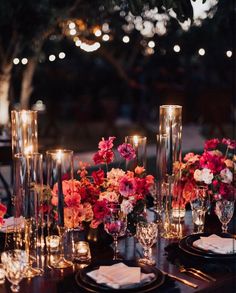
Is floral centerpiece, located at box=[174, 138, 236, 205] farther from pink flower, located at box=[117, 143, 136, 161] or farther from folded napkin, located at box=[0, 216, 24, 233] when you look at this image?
folded napkin, located at box=[0, 216, 24, 233]

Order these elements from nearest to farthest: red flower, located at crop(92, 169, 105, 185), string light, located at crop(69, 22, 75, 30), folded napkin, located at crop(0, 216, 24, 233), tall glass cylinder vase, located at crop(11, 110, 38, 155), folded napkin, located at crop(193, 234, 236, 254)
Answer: folded napkin, located at crop(0, 216, 24, 233) < folded napkin, located at crop(193, 234, 236, 254) < red flower, located at crop(92, 169, 105, 185) < tall glass cylinder vase, located at crop(11, 110, 38, 155) < string light, located at crop(69, 22, 75, 30)

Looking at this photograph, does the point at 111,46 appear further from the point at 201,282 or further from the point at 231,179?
the point at 201,282

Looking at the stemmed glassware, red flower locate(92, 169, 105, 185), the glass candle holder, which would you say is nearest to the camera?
red flower locate(92, 169, 105, 185)

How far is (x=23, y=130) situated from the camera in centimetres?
344

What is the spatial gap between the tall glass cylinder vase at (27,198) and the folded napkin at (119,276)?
248 millimetres

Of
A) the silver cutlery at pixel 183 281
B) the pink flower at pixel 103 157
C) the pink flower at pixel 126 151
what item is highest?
the pink flower at pixel 126 151

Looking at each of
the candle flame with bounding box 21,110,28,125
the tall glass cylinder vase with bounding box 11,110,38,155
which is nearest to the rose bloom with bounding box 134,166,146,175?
the tall glass cylinder vase with bounding box 11,110,38,155

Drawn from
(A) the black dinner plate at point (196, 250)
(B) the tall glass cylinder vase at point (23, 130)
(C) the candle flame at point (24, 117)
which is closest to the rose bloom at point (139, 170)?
(A) the black dinner plate at point (196, 250)

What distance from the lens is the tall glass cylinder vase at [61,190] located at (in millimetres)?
2229

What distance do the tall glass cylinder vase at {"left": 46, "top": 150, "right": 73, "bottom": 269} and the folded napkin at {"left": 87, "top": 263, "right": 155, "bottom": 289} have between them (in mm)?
220

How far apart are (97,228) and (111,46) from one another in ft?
24.0

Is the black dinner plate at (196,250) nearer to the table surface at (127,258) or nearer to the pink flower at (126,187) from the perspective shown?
the table surface at (127,258)

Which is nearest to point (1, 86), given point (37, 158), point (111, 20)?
point (111, 20)

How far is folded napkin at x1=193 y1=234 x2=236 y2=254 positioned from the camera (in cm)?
234
